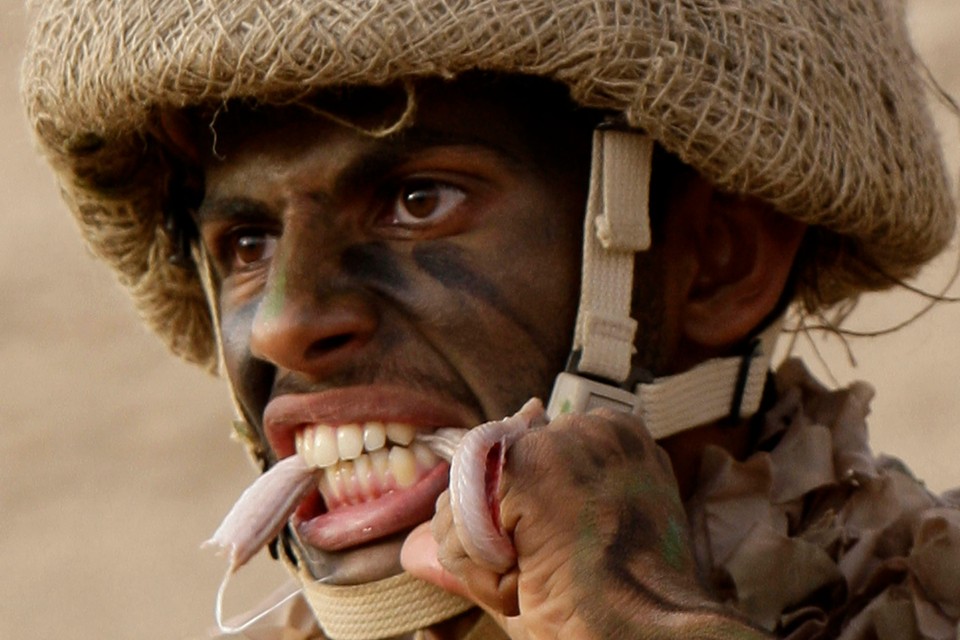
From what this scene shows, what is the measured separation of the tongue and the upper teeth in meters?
0.03

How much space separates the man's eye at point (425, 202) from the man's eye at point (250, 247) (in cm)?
20

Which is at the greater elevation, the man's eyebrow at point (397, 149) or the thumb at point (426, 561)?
the man's eyebrow at point (397, 149)

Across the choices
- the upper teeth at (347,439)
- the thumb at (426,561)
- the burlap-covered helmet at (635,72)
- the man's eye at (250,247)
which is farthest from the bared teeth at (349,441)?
the burlap-covered helmet at (635,72)

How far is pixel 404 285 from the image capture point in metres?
3.33

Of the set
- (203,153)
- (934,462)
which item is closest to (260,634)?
(203,153)

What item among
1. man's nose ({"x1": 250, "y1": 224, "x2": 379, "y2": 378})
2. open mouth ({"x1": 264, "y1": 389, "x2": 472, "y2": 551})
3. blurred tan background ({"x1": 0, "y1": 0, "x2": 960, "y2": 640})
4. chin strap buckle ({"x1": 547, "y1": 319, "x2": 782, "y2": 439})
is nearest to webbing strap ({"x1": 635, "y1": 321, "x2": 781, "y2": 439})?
chin strap buckle ({"x1": 547, "y1": 319, "x2": 782, "y2": 439})

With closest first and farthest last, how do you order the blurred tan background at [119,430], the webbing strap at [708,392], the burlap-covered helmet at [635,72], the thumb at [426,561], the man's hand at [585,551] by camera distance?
the man's hand at [585,551] < the thumb at [426,561] < the burlap-covered helmet at [635,72] < the webbing strap at [708,392] < the blurred tan background at [119,430]

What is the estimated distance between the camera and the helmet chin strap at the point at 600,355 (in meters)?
3.29

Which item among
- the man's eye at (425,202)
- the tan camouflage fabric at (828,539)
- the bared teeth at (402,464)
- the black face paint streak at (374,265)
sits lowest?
the tan camouflage fabric at (828,539)

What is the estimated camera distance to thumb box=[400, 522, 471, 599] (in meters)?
3.04

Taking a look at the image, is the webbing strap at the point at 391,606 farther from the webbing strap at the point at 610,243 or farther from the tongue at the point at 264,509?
the webbing strap at the point at 610,243

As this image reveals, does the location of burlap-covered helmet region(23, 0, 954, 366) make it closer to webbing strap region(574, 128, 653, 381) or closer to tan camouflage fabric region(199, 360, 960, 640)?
webbing strap region(574, 128, 653, 381)

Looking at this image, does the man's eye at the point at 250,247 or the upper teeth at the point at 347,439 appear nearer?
the upper teeth at the point at 347,439

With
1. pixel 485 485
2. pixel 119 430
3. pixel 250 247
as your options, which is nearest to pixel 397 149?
pixel 250 247
